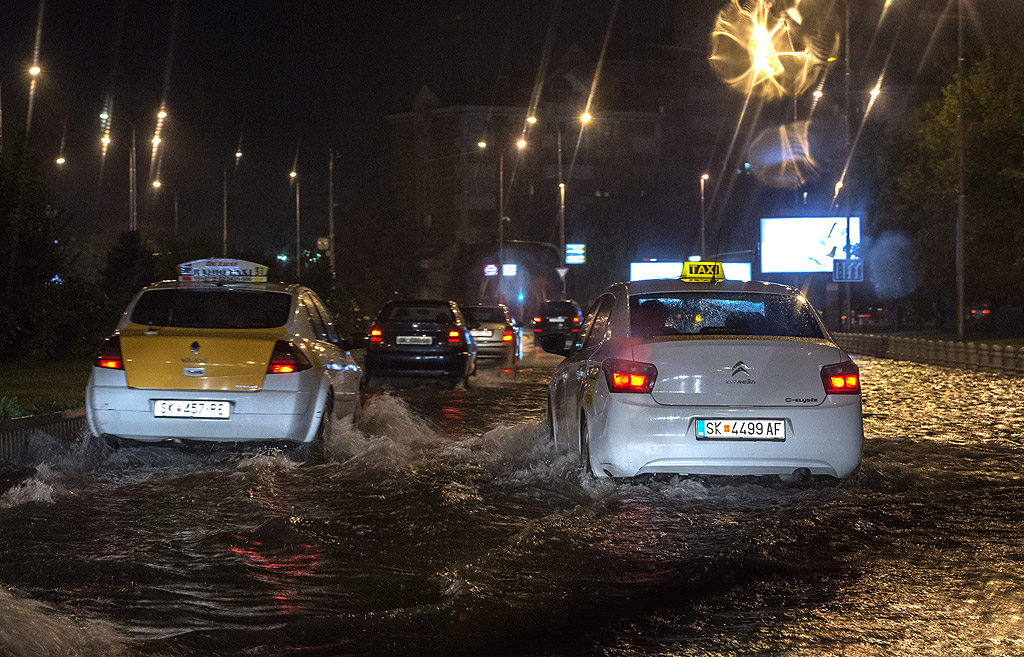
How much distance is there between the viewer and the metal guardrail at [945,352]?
2861 centimetres

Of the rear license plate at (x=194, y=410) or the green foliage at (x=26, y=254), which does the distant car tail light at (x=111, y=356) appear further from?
the green foliage at (x=26, y=254)

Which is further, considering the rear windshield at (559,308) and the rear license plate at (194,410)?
the rear windshield at (559,308)

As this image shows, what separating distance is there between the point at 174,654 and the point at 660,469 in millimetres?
4095

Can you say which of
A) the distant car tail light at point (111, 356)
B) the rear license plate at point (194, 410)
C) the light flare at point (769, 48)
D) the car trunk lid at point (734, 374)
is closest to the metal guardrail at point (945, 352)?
the car trunk lid at point (734, 374)

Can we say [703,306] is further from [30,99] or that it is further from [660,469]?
[30,99]

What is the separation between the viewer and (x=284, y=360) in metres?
10.4

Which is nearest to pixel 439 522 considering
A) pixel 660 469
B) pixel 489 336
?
pixel 660 469

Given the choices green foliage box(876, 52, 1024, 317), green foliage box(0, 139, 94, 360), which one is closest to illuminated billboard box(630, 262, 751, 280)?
green foliage box(876, 52, 1024, 317)

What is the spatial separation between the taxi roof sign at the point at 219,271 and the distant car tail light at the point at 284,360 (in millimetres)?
1175

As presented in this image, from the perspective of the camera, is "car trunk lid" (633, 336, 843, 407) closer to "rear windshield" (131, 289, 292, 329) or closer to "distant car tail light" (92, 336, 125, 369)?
"rear windshield" (131, 289, 292, 329)

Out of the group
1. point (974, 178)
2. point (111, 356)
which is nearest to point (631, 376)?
point (111, 356)

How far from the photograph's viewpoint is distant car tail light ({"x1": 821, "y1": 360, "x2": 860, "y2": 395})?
8.48m

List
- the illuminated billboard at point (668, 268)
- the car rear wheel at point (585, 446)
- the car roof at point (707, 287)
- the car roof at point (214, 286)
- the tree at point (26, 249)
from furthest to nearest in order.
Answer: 1. the illuminated billboard at point (668, 268)
2. the tree at point (26, 249)
3. the car roof at point (214, 286)
4. the car roof at point (707, 287)
5. the car rear wheel at point (585, 446)

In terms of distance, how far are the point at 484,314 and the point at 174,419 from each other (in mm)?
21052
